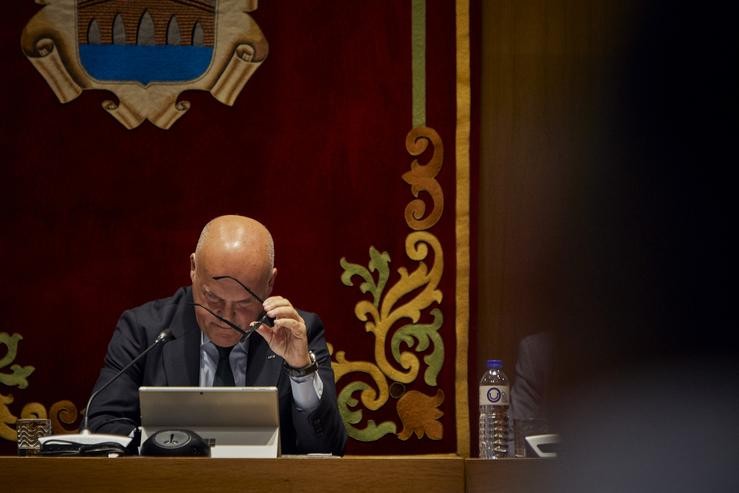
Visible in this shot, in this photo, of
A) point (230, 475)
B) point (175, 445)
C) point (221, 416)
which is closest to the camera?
point (230, 475)

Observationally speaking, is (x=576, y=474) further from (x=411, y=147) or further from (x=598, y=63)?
(x=411, y=147)

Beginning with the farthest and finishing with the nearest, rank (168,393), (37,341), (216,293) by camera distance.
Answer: (37,341)
(216,293)
(168,393)

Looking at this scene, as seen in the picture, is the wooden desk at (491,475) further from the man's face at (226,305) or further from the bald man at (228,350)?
the man's face at (226,305)

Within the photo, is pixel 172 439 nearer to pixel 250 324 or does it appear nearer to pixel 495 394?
pixel 250 324

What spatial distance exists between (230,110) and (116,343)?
0.86m

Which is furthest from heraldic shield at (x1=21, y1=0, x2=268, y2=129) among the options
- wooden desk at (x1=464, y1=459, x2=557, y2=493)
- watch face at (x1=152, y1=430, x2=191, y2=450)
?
wooden desk at (x1=464, y1=459, x2=557, y2=493)

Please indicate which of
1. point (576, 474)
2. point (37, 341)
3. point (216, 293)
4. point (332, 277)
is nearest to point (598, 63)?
point (576, 474)

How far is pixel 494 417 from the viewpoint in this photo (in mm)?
2635

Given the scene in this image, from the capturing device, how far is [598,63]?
1.46 ft

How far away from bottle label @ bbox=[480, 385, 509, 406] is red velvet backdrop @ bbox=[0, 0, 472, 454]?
51 cm

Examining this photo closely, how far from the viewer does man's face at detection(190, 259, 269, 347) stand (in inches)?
102

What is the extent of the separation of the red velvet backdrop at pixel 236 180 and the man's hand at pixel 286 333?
0.66 m

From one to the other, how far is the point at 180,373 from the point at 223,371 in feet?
0.35

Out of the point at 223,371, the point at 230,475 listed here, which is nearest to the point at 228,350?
the point at 223,371
